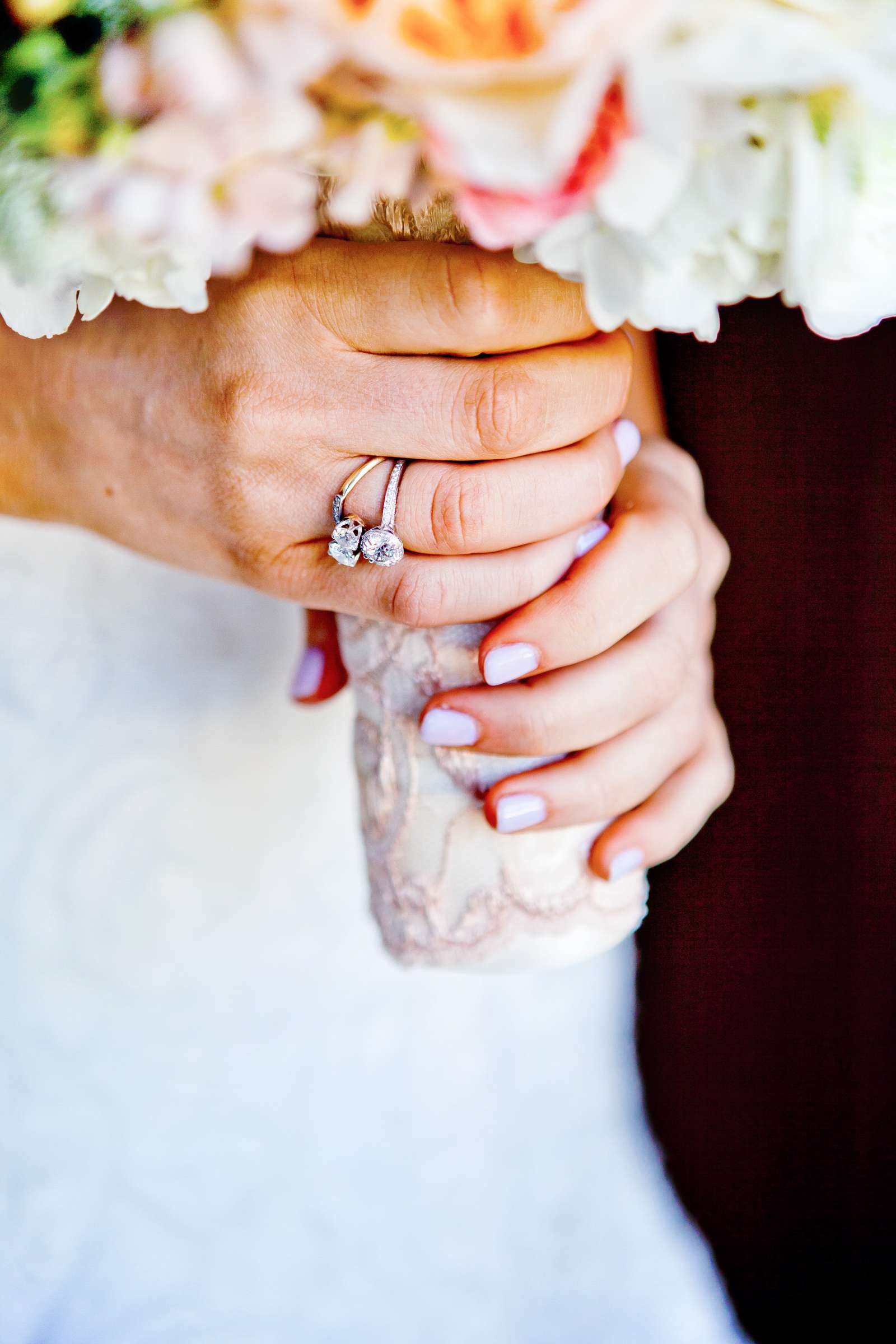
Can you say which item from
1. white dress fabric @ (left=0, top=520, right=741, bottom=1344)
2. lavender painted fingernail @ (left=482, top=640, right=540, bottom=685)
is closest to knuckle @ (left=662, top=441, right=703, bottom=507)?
lavender painted fingernail @ (left=482, top=640, right=540, bottom=685)

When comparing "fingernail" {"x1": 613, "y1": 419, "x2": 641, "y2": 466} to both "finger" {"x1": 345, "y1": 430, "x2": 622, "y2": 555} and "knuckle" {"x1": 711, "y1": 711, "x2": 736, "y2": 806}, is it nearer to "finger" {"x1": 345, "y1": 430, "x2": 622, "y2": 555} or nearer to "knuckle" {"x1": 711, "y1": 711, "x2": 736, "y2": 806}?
"finger" {"x1": 345, "y1": 430, "x2": 622, "y2": 555}

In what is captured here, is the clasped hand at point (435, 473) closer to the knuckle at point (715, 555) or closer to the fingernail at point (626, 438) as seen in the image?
the fingernail at point (626, 438)

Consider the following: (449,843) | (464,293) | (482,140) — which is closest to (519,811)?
(449,843)

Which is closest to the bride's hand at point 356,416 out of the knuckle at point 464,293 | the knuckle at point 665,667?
the knuckle at point 464,293

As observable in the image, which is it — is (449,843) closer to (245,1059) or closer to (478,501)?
(478,501)

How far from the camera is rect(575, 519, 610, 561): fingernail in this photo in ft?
1.91

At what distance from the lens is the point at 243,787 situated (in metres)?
0.83

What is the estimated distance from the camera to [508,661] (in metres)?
0.56

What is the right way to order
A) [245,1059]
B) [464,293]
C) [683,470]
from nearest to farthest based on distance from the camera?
[464,293] < [683,470] < [245,1059]

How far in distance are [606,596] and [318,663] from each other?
0.90 ft

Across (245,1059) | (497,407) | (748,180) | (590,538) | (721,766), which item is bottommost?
(245,1059)

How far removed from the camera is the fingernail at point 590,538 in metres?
0.58

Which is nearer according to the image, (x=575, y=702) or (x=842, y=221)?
(x=842, y=221)

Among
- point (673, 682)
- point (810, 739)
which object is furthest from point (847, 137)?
point (810, 739)
